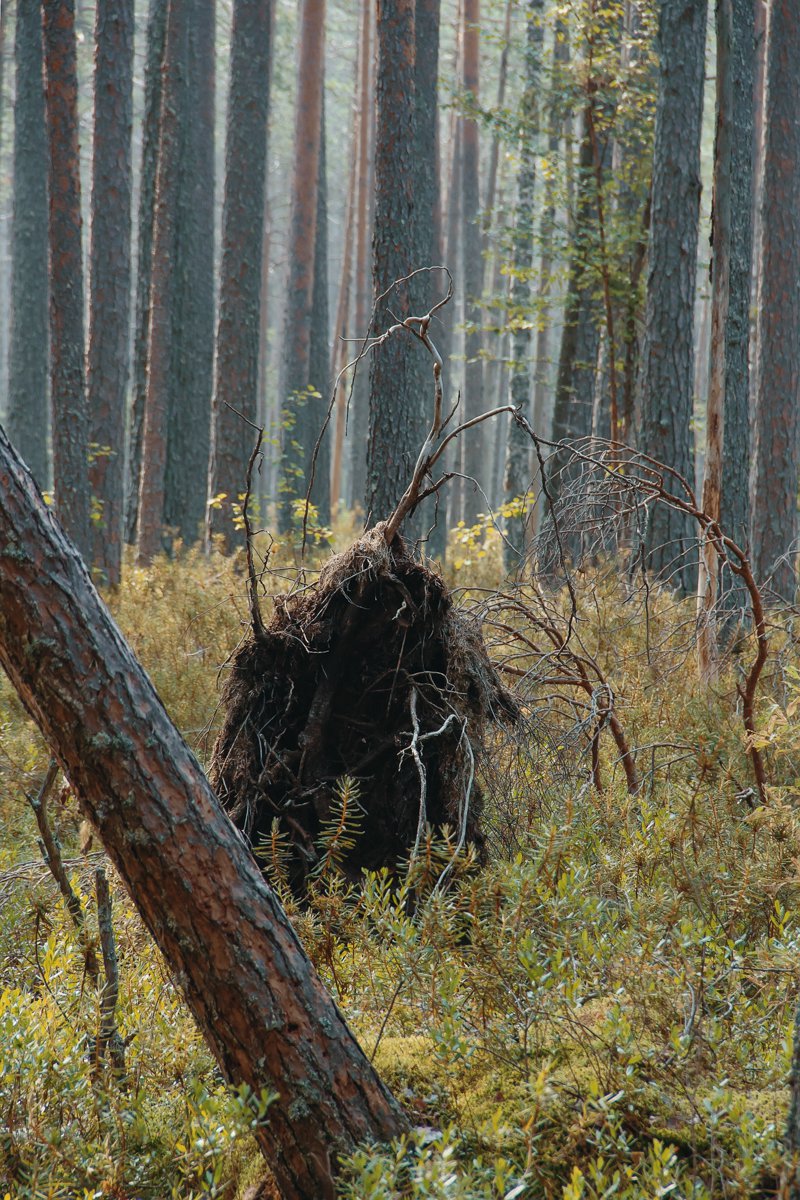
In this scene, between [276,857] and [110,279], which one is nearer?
[276,857]

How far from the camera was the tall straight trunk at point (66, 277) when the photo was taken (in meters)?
9.52

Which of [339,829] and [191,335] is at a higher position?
[191,335]

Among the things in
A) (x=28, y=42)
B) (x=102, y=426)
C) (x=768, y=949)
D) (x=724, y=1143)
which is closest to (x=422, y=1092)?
(x=724, y=1143)

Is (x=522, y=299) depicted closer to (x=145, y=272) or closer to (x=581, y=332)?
(x=581, y=332)

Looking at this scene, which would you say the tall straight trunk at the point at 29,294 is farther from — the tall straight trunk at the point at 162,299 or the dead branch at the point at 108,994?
the dead branch at the point at 108,994

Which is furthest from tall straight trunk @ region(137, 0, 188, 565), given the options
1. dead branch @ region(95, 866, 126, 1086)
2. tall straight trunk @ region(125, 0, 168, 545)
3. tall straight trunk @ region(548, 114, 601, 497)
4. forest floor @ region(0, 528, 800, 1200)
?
dead branch @ region(95, 866, 126, 1086)

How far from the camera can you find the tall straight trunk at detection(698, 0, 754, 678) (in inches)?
268

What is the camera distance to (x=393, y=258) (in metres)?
9.45

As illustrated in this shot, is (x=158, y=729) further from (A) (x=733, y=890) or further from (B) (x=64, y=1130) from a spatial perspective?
(A) (x=733, y=890)

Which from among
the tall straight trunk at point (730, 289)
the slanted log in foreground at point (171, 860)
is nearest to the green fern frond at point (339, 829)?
the slanted log in foreground at point (171, 860)

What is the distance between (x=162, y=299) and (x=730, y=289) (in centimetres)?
833

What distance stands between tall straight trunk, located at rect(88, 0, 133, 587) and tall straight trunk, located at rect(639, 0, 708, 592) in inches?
223

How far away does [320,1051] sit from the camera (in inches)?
94.3

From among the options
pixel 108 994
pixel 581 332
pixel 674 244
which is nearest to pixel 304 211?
pixel 581 332
